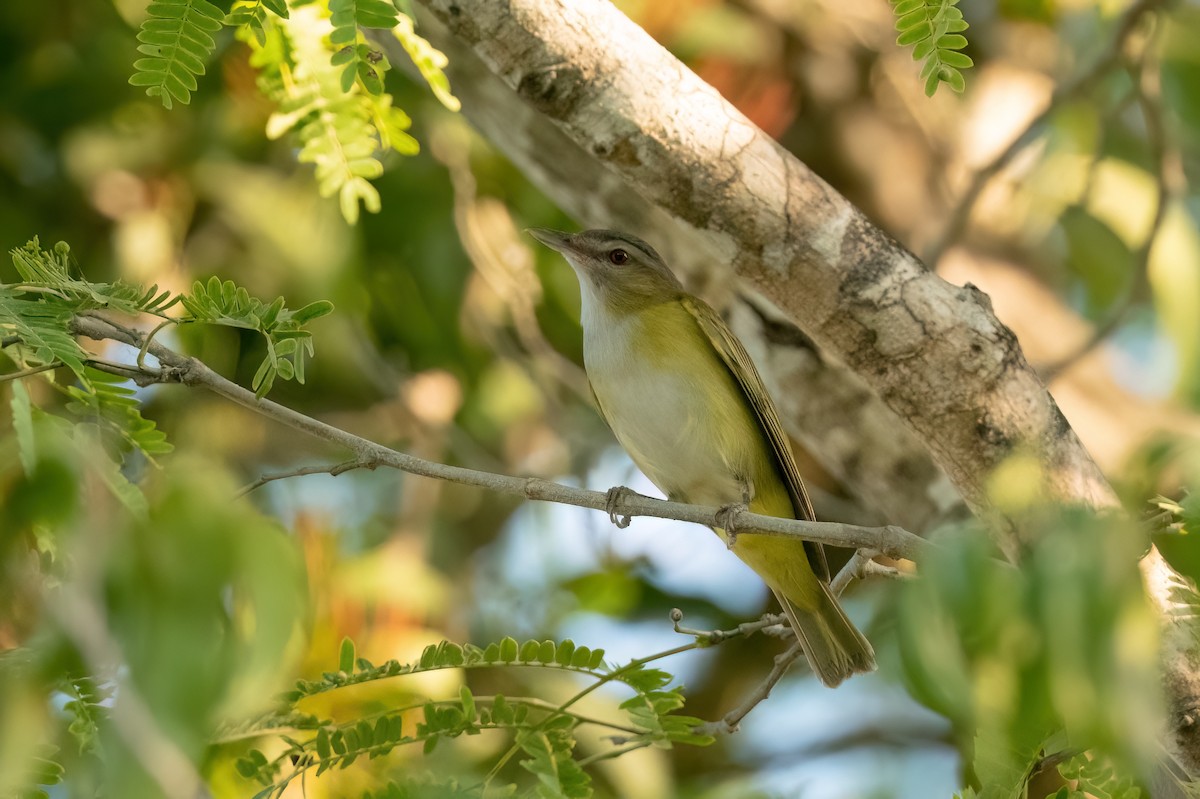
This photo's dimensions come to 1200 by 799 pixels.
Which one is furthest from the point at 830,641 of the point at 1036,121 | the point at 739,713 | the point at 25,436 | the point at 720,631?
the point at 25,436

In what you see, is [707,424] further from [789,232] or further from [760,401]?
[789,232]

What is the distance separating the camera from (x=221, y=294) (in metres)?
2.58

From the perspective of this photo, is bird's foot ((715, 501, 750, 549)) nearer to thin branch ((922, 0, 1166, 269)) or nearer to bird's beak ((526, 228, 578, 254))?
bird's beak ((526, 228, 578, 254))

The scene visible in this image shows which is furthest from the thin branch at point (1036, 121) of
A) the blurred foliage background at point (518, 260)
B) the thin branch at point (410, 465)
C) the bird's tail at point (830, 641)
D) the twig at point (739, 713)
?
the thin branch at point (410, 465)

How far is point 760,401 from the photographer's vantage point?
4414 millimetres

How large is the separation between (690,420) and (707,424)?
67mm

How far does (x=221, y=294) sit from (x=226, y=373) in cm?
267

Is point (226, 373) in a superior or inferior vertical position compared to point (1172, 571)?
inferior

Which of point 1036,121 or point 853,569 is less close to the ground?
point 1036,121

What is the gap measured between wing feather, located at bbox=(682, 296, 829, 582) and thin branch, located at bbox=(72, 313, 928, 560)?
1.21 metres

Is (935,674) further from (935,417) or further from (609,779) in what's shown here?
(609,779)

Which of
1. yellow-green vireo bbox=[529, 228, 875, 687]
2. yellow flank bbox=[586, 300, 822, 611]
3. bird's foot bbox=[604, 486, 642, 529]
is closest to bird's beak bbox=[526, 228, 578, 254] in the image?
yellow-green vireo bbox=[529, 228, 875, 687]

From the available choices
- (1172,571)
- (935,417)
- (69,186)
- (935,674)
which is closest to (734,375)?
(935,417)

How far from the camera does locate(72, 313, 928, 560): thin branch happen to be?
2.66 m
